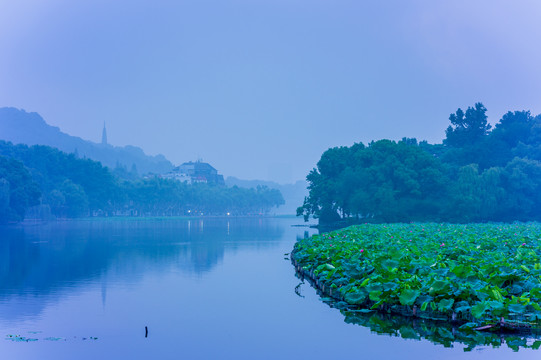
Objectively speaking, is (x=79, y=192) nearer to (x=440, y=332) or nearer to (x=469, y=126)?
(x=469, y=126)

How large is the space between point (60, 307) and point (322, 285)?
21.8 ft

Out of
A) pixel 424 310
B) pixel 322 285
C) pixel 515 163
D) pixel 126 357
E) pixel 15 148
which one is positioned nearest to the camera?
pixel 126 357

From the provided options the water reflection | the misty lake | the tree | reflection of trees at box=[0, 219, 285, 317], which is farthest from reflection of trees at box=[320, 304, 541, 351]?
the tree

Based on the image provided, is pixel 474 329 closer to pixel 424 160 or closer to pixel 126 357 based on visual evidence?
pixel 126 357

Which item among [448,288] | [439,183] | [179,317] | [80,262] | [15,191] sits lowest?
[179,317]

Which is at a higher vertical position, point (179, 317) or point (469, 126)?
point (469, 126)

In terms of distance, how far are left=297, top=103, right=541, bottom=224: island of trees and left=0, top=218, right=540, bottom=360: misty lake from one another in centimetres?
3334

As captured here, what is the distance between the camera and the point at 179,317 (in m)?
13.2

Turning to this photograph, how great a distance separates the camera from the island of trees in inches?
2125

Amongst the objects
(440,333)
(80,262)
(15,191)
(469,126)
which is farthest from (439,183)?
(15,191)

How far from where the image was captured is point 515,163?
56062 millimetres

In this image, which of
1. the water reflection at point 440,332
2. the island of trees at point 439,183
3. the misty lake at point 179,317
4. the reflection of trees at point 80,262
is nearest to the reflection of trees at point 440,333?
the water reflection at point 440,332

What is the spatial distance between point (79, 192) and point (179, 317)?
8193 cm

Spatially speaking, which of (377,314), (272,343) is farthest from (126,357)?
(377,314)
